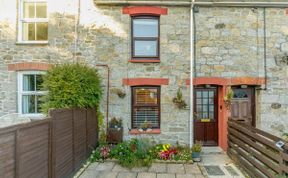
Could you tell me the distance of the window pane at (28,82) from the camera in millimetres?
10891

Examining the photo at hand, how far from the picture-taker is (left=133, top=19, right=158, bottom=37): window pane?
35.4 ft

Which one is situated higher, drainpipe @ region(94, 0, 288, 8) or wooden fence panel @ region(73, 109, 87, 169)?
drainpipe @ region(94, 0, 288, 8)

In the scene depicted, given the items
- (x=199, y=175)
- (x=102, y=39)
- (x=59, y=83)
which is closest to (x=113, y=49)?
(x=102, y=39)

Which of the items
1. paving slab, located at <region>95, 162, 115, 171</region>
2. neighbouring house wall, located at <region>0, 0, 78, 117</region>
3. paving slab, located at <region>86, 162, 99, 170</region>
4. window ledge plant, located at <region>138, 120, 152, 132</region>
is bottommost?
paving slab, located at <region>95, 162, 115, 171</region>

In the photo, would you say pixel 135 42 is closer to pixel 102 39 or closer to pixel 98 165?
pixel 102 39

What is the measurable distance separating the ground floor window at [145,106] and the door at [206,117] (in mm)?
1539

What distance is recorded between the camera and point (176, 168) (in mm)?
8688

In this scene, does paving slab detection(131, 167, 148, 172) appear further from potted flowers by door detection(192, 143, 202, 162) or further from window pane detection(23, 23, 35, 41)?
window pane detection(23, 23, 35, 41)

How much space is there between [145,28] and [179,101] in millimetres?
2918

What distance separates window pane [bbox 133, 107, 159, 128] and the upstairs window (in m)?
1.90

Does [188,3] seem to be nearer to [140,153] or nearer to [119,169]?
[140,153]

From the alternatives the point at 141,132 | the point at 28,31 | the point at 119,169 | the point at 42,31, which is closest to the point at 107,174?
the point at 119,169

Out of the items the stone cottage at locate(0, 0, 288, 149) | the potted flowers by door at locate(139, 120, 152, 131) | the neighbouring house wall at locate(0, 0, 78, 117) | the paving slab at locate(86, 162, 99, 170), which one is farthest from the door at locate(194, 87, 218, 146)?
the neighbouring house wall at locate(0, 0, 78, 117)

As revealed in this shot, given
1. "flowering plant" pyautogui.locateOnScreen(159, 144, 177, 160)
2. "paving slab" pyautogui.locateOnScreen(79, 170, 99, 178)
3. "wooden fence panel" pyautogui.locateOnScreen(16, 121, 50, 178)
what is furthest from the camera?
"flowering plant" pyautogui.locateOnScreen(159, 144, 177, 160)
